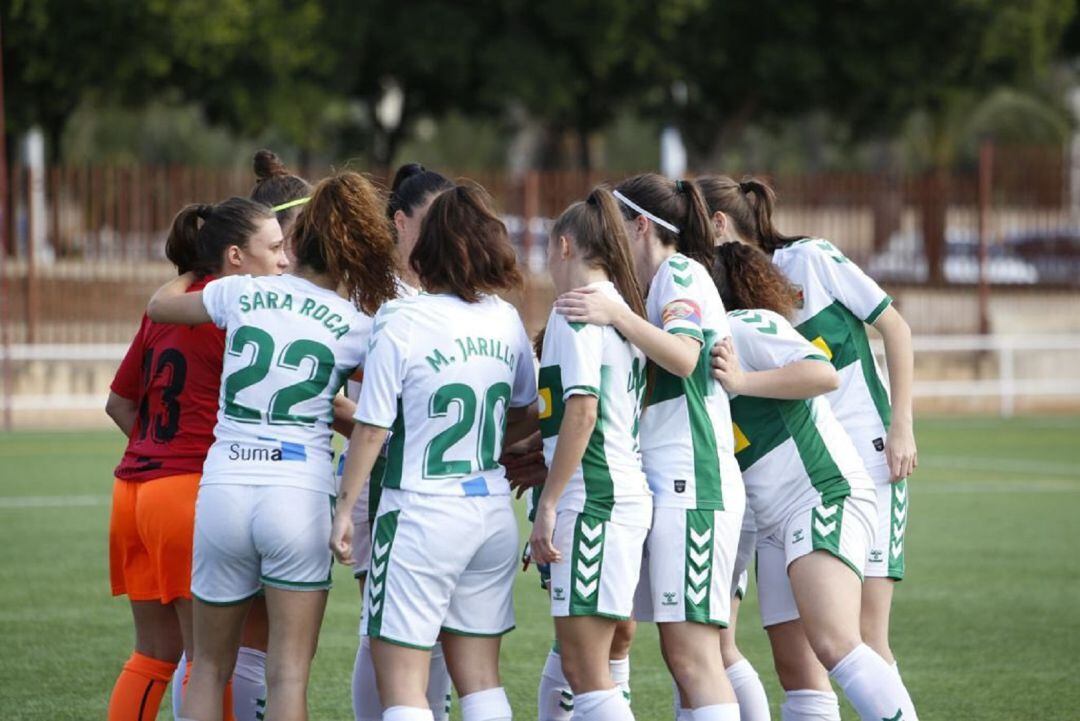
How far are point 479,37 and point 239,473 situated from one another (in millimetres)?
26706

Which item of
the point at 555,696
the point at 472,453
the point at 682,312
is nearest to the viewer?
the point at 472,453

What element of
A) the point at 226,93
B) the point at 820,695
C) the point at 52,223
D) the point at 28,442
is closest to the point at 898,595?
the point at 820,695

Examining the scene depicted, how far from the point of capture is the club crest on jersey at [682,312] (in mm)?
4918

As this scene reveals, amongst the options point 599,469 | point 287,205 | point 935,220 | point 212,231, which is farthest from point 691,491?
point 935,220

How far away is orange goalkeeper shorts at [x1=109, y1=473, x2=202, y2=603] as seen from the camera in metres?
5.31

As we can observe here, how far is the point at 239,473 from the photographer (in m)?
4.93

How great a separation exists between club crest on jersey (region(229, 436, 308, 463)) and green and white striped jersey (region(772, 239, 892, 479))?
1857mm

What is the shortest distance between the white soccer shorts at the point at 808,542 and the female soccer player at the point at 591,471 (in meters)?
0.66

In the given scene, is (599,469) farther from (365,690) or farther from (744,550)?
(365,690)

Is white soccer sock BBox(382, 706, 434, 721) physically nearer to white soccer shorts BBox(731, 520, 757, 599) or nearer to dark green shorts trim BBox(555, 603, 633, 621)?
dark green shorts trim BBox(555, 603, 633, 621)

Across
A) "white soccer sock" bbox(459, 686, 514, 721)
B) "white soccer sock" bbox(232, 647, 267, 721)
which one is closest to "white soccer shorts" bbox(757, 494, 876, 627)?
"white soccer sock" bbox(459, 686, 514, 721)

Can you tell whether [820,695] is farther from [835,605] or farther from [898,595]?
[898,595]

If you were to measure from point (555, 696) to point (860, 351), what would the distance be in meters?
1.64

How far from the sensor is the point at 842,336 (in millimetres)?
5742
